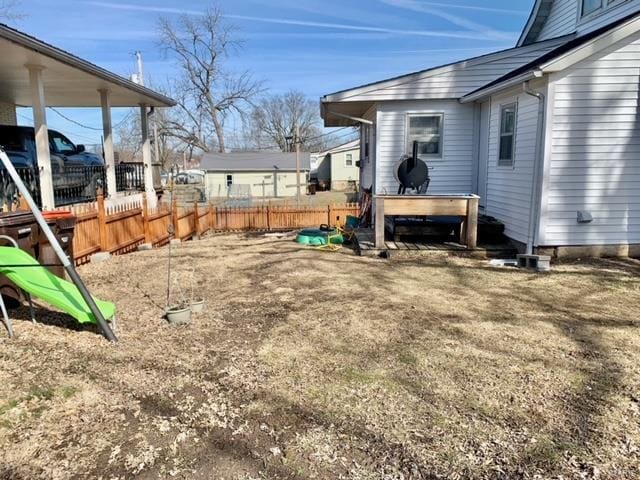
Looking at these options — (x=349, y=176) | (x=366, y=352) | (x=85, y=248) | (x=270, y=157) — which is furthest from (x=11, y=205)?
(x=349, y=176)

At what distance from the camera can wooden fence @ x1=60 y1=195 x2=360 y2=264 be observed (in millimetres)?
8406

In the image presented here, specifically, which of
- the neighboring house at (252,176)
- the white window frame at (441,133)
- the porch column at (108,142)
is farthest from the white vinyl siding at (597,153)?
the neighboring house at (252,176)

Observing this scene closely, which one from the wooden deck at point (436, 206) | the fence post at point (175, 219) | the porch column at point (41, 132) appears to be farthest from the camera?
the fence post at point (175, 219)

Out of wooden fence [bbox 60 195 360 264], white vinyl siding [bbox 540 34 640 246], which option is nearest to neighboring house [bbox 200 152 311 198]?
wooden fence [bbox 60 195 360 264]

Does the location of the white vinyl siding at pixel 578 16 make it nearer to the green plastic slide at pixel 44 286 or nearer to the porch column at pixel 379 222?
the porch column at pixel 379 222

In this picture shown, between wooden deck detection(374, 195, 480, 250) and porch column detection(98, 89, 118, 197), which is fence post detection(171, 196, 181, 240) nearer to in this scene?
porch column detection(98, 89, 118, 197)

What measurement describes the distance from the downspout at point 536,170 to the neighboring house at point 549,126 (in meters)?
0.02

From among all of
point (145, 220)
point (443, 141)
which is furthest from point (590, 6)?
point (145, 220)

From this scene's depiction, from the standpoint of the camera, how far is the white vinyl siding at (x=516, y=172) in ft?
25.9

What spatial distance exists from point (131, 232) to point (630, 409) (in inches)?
373

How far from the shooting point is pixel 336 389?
3.36 m

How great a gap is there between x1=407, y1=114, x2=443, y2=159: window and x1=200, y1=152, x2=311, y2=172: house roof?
3225cm

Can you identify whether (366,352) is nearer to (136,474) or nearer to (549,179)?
(136,474)

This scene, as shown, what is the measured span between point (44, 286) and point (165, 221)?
8.68 m
